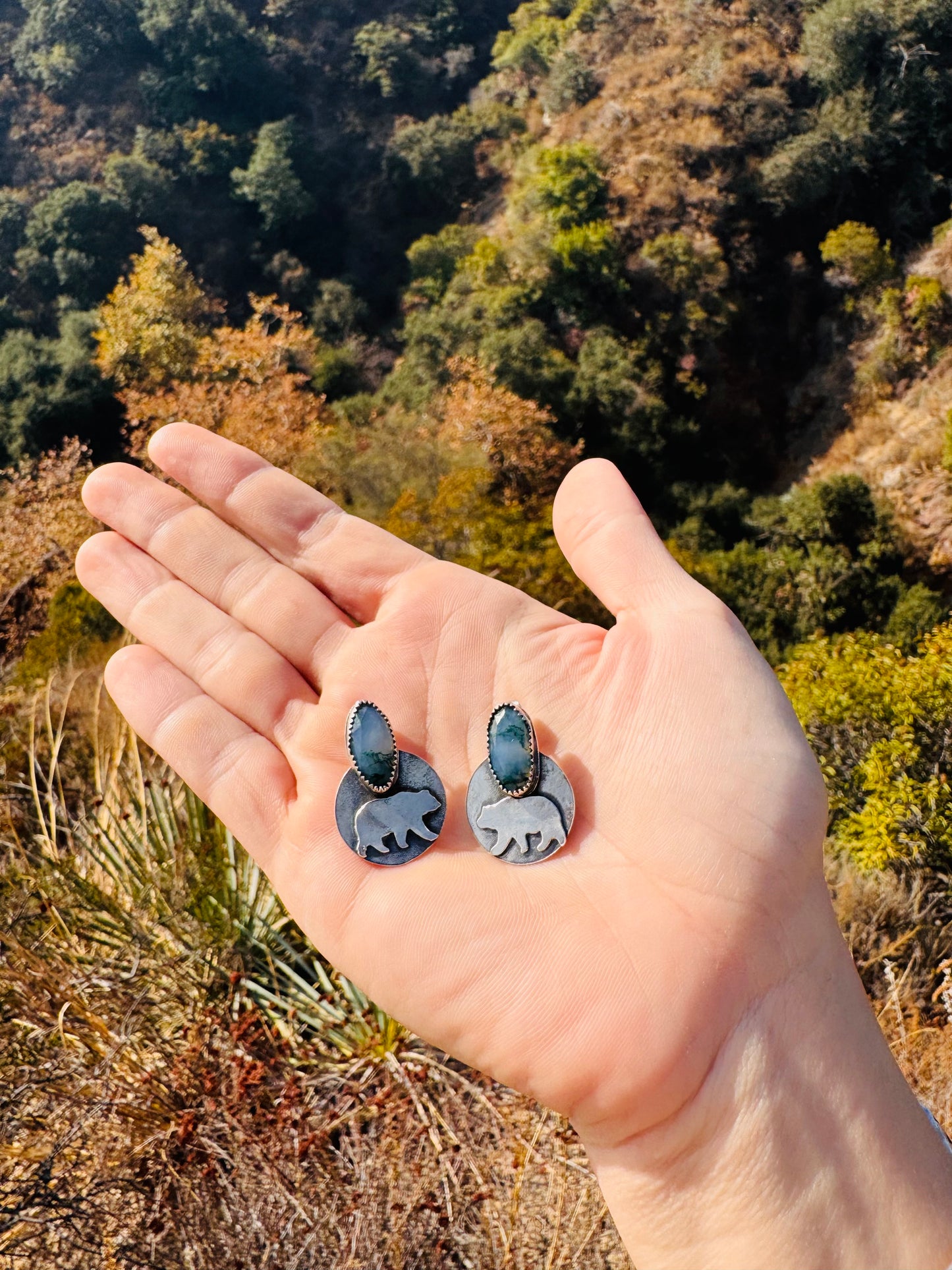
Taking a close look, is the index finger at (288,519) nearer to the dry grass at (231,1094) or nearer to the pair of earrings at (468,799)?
the pair of earrings at (468,799)

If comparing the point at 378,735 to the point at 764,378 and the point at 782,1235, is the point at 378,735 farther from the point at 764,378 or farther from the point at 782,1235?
the point at 764,378

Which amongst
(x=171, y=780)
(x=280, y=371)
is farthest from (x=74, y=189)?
(x=171, y=780)

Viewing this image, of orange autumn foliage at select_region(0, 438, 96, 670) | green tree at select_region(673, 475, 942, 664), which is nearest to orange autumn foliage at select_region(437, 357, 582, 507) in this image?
green tree at select_region(673, 475, 942, 664)

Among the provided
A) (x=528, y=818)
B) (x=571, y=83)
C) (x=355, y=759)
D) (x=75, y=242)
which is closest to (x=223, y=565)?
(x=355, y=759)

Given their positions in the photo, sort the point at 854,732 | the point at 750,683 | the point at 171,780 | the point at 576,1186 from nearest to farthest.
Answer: the point at 750,683 < the point at 576,1186 < the point at 171,780 < the point at 854,732

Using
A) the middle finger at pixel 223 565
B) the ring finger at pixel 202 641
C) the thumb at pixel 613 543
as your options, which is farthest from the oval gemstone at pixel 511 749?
the middle finger at pixel 223 565

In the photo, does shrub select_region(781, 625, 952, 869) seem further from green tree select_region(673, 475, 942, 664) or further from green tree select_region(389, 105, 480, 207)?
green tree select_region(389, 105, 480, 207)

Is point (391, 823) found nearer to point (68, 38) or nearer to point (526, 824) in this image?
point (526, 824)
